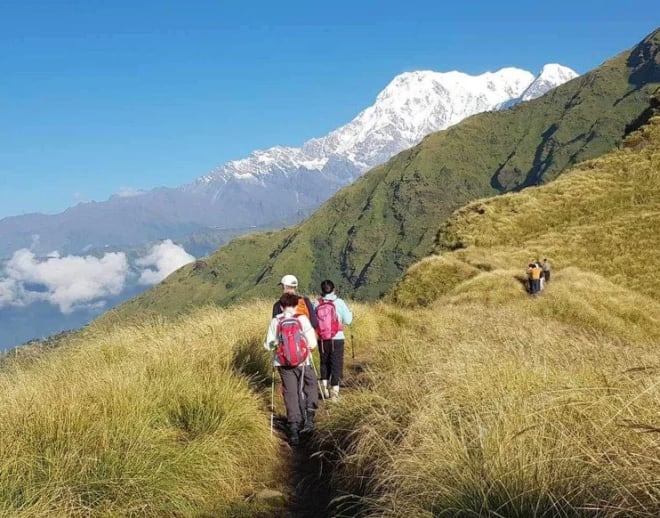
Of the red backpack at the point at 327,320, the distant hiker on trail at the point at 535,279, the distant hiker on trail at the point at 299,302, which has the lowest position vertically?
the distant hiker on trail at the point at 535,279

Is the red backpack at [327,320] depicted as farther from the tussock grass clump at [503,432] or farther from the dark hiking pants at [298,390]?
the dark hiking pants at [298,390]

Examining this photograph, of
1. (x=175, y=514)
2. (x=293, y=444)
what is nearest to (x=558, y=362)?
(x=293, y=444)

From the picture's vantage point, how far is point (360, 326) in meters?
17.6

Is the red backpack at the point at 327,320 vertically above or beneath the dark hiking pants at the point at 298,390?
above

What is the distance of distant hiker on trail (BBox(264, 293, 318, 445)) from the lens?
8.71 metres

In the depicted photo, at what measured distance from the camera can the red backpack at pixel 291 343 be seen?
8695 mm

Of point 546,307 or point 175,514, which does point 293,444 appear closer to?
point 175,514

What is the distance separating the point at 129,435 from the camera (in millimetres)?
6305

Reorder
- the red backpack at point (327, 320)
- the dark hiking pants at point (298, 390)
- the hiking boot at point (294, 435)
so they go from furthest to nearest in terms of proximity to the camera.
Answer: the red backpack at point (327, 320) < the dark hiking pants at point (298, 390) < the hiking boot at point (294, 435)

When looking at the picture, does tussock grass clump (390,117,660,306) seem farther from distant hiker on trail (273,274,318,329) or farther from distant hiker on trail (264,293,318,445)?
distant hiker on trail (264,293,318,445)

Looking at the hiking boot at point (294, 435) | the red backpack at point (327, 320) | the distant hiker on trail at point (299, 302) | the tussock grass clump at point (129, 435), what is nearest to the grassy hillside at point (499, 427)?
the hiking boot at point (294, 435)

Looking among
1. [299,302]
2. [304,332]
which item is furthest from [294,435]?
[299,302]

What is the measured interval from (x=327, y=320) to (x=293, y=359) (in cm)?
234

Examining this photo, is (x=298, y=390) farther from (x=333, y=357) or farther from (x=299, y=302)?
(x=333, y=357)
